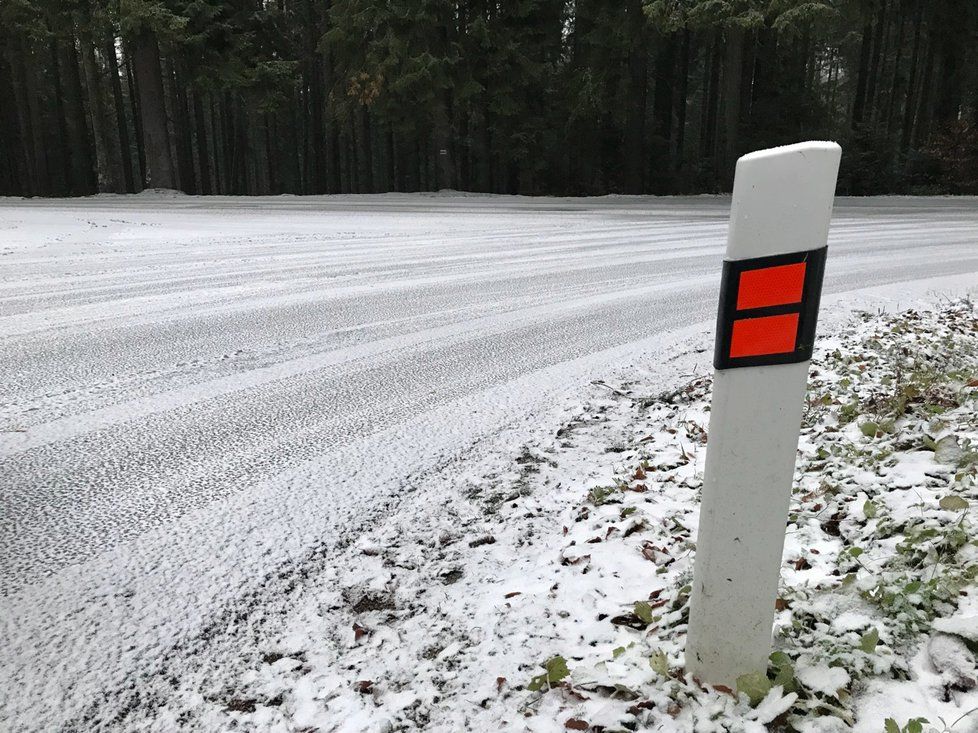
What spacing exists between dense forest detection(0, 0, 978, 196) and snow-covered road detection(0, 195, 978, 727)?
502 inches

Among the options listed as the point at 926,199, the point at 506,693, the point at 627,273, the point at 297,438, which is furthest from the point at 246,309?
the point at 926,199

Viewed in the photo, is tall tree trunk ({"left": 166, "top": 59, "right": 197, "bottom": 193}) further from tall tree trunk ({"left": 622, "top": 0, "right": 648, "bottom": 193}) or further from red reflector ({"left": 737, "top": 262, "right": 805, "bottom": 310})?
red reflector ({"left": 737, "top": 262, "right": 805, "bottom": 310})

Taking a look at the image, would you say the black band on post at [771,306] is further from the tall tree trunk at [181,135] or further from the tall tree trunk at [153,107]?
the tall tree trunk at [181,135]

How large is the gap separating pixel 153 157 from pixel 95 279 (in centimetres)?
1788

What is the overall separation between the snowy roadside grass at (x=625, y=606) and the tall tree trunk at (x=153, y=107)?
22.5 metres

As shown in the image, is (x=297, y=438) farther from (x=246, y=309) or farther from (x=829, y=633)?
(x=246, y=309)

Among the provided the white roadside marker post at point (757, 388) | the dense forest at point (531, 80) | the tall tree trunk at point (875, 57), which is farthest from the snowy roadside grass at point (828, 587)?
the tall tree trunk at point (875, 57)

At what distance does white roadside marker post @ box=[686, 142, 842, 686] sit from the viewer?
131cm

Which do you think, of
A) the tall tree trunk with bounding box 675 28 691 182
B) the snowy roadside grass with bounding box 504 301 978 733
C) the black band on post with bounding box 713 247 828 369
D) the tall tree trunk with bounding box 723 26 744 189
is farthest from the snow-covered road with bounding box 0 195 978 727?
the tall tree trunk with bounding box 675 28 691 182

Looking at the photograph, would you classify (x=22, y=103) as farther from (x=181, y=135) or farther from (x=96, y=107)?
(x=96, y=107)

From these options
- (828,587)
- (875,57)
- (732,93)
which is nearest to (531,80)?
(732,93)

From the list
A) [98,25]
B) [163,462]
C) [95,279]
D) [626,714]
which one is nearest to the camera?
[626,714]

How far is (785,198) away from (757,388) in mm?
375

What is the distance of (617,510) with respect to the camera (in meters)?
2.56
